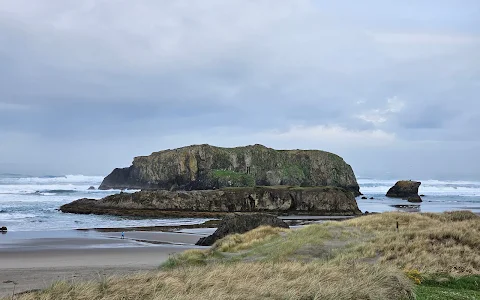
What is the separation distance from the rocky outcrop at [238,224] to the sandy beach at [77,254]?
1545 mm

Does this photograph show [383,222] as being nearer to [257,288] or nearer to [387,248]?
[387,248]

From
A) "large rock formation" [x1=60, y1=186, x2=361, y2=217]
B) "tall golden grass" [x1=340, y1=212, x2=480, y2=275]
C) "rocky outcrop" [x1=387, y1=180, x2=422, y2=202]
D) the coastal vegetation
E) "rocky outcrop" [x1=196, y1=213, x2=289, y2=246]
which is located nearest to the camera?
the coastal vegetation

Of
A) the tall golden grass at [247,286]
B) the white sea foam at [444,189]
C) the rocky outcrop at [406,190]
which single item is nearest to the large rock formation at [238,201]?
the rocky outcrop at [406,190]

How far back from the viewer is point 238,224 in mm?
33062

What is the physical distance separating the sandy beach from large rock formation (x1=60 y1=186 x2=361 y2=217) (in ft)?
89.9

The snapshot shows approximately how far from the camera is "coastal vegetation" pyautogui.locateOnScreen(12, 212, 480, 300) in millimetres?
8486

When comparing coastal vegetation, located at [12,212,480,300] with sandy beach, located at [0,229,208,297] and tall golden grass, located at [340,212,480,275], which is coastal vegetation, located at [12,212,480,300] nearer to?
tall golden grass, located at [340,212,480,275]

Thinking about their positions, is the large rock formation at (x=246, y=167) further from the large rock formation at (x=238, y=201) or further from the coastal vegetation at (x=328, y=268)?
the coastal vegetation at (x=328, y=268)

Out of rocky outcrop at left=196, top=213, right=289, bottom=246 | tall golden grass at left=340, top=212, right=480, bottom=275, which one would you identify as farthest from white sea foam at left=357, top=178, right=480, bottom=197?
tall golden grass at left=340, top=212, right=480, bottom=275

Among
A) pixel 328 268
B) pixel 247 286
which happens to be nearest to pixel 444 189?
pixel 328 268

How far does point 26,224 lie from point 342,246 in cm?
3583

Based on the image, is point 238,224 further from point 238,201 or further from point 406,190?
point 406,190

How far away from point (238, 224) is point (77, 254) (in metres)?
11.4

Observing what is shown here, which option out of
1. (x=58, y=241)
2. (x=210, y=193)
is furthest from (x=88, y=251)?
(x=210, y=193)
